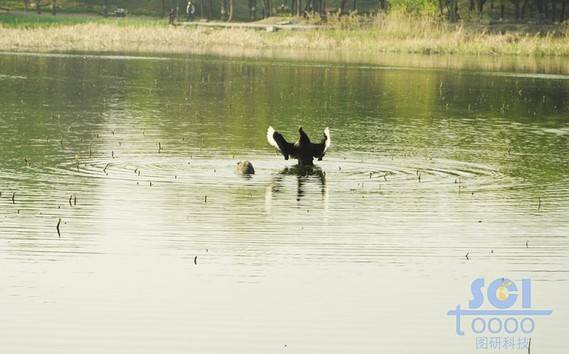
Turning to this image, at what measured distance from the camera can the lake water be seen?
1670cm

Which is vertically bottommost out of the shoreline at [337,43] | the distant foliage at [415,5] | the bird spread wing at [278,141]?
the shoreline at [337,43]

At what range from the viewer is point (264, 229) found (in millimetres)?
22844

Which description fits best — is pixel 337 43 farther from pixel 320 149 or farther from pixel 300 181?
pixel 300 181

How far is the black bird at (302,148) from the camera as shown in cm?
3000

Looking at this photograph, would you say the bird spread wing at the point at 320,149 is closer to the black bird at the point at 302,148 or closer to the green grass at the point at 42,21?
the black bird at the point at 302,148

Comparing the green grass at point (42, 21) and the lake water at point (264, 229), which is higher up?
the green grass at point (42, 21)

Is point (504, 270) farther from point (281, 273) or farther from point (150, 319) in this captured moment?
point (150, 319)

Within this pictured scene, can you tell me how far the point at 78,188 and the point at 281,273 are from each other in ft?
28.4

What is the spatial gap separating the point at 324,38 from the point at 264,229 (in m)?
77.9

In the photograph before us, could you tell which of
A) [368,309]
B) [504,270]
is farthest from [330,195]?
[368,309]

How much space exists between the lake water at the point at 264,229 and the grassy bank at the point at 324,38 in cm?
4610

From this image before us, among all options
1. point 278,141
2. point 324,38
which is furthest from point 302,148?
point 324,38

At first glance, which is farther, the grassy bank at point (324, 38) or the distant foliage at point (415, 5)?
the distant foliage at point (415, 5)

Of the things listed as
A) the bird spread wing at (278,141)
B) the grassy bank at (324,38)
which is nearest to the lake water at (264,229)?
the bird spread wing at (278,141)
